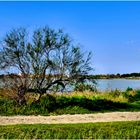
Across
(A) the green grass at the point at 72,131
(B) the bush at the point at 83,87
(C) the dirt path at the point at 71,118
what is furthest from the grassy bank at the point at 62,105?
(A) the green grass at the point at 72,131

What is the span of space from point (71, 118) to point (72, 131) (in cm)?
527

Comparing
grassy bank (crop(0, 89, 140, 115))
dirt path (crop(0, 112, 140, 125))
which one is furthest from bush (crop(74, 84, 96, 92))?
dirt path (crop(0, 112, 140, 125))

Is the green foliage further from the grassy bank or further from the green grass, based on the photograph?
the green grass

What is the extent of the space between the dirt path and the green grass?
2675mm

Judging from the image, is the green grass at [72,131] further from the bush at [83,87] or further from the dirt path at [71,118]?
the bush at [83,87]

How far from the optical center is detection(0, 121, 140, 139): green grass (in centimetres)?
1823

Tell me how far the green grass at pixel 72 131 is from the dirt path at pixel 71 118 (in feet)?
8.78

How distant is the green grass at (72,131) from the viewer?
18.2 m

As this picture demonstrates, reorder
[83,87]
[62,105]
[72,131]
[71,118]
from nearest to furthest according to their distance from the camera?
[72,131] → [71,118] → [62,105] → [83,87]

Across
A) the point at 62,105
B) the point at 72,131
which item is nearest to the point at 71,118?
the point at 62,105

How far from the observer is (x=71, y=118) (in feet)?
79.5

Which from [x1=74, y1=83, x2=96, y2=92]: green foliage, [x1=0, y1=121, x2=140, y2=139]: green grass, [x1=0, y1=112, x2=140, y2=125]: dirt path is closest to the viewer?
[x1=0, y1=121, x2=140, y2=139]: green grass

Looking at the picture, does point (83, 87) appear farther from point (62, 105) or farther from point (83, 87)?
point (62, 105)

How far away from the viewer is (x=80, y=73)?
29219mm
